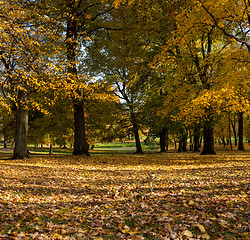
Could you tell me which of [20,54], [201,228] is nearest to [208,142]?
[20,54]

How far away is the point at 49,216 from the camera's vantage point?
4430mm

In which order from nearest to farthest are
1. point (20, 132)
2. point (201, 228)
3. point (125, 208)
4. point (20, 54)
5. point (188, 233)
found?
point (188, 233) → point (201, 228) → point (125, 208) → point (20, 54) → point (20, 132)

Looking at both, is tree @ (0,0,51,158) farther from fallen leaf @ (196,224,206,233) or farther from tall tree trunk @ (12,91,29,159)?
fallen leaf @ (196,224,206,233)

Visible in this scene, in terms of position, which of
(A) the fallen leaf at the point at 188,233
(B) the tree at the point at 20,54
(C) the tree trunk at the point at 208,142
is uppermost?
(B) the tree at the point at 20,54

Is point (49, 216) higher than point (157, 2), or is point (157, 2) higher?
point (157, 2)

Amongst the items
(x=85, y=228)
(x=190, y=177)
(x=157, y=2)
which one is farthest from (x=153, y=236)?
(x=157, y=2)

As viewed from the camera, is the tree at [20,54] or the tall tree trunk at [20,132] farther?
the tall tree trunk at [20,132]

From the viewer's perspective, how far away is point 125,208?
497cm

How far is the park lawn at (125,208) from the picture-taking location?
375 cm

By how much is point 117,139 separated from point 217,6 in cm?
1886

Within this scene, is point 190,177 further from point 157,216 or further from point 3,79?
point 3,79

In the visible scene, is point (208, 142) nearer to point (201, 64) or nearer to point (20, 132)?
point (201, 64)

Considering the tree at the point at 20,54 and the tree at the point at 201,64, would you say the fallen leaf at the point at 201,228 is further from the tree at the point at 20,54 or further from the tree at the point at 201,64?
the tree at the point at 201,64

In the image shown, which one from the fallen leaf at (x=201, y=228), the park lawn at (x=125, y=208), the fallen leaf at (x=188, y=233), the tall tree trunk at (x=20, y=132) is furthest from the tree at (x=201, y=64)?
the tall tree trunk at (x=20, y=132)
